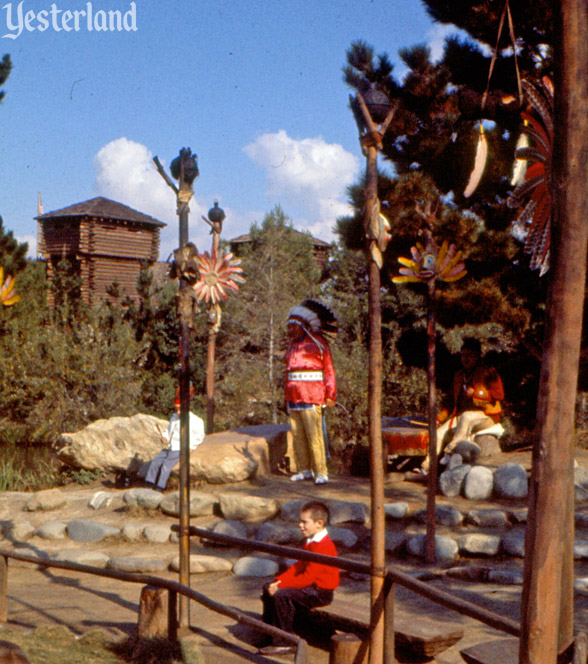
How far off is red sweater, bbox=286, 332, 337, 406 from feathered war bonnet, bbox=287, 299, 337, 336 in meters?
0.12

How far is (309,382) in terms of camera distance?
9.27 m

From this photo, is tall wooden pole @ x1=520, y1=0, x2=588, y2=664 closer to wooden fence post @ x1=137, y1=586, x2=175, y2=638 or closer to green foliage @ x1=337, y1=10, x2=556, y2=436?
wooden fence post @ x1=137, y1=586, x2=175, y2=638

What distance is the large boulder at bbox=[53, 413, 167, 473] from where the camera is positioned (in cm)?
1146

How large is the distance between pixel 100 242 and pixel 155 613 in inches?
1311

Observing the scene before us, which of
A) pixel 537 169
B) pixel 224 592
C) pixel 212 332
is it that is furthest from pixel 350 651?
pixel 212 332

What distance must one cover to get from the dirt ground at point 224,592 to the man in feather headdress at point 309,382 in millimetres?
512

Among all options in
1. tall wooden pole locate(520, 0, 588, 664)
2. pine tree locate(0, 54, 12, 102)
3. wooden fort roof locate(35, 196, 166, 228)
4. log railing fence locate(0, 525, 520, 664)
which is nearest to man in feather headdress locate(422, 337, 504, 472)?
log railing fence locate(0, 525, 520, 664)

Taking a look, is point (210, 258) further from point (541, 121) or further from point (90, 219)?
point (90, 219)

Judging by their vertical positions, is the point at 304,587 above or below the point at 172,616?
above

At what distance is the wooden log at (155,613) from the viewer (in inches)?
199

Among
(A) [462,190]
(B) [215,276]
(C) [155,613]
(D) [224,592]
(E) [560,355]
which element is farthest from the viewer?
(B) [215,276]

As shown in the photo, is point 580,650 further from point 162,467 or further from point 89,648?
point 162,467

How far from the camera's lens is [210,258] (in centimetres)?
1177

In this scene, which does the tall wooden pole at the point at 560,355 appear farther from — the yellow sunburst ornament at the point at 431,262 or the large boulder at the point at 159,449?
the large boulder at the point at 159,449
